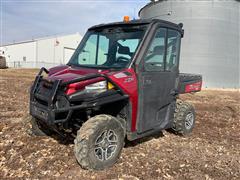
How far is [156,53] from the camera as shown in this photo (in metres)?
4.71

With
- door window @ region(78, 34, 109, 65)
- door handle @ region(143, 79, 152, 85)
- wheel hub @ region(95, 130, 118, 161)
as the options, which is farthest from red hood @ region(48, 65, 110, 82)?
wheel hub @ region(95, 130, 118, 161)

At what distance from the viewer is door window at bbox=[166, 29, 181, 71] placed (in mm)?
5016

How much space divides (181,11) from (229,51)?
501cm

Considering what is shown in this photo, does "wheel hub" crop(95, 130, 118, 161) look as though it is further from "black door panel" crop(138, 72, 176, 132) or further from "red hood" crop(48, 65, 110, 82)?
"red hood" crop(48, 65, 110, 82)

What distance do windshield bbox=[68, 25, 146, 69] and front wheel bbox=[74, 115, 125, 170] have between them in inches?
36.8

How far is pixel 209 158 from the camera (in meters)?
4.92

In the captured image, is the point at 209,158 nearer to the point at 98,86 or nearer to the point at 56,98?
the point at 98,86

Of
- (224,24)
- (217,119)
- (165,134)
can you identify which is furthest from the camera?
(224,24)

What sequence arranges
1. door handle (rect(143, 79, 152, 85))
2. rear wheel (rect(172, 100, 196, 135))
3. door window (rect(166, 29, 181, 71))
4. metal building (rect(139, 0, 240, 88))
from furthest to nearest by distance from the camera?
1. metal building (rect(139, 0, 240, 88))
2. rear wheel (rect(172, 100, 196, 135))
3. door window (rect(166, 29, 181, 71))
4. door handle (rect(143, 79, 152, 85))

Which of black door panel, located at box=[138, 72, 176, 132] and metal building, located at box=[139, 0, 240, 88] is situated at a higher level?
metal building, located at box=[139, 0, 240, 88]

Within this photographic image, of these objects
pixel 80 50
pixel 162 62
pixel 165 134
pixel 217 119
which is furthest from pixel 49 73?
pixel 217 119

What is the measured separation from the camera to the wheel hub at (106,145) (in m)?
4.03

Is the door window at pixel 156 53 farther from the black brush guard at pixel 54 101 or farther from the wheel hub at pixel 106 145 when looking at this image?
the wheel hub at pixel 106 145

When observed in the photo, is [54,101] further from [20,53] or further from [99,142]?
[20,53]
